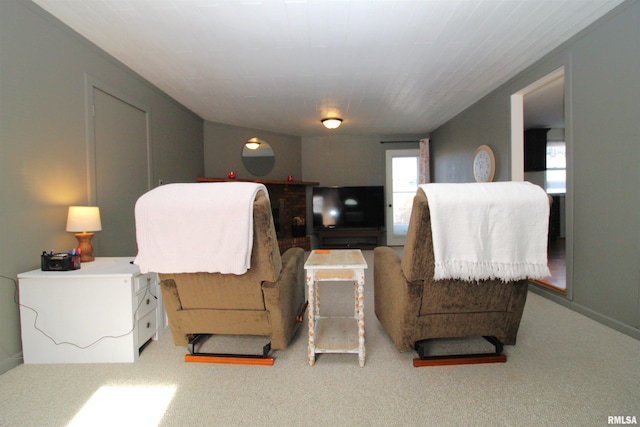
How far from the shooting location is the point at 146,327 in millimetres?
2043

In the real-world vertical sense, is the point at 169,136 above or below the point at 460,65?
below

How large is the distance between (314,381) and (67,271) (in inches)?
68.4

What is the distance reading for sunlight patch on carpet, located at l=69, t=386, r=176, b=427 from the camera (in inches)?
53.9

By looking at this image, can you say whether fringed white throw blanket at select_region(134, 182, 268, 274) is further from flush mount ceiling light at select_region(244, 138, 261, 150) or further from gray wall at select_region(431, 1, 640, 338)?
flush mount ceiling light at select_region(244, 138, 261, 150)

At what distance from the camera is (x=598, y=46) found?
233 centimetres

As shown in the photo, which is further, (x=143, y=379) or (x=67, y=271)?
(x=67, y=271)

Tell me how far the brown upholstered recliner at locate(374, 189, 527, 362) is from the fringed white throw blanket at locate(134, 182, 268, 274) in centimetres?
89

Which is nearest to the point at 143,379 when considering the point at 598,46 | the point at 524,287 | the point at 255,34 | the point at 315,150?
the point at 524,287

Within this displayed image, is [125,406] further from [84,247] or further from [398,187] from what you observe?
[398,187]

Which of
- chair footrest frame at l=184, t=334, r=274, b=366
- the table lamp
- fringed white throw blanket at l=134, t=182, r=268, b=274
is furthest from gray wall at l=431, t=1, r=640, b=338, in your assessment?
the table lamp

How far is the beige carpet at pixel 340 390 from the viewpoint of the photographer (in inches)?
53.9

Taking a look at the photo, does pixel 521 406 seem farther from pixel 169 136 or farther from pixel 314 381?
pixel 169 136

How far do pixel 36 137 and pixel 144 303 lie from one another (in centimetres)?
138

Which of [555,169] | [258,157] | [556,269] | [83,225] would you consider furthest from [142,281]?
[555,169]
